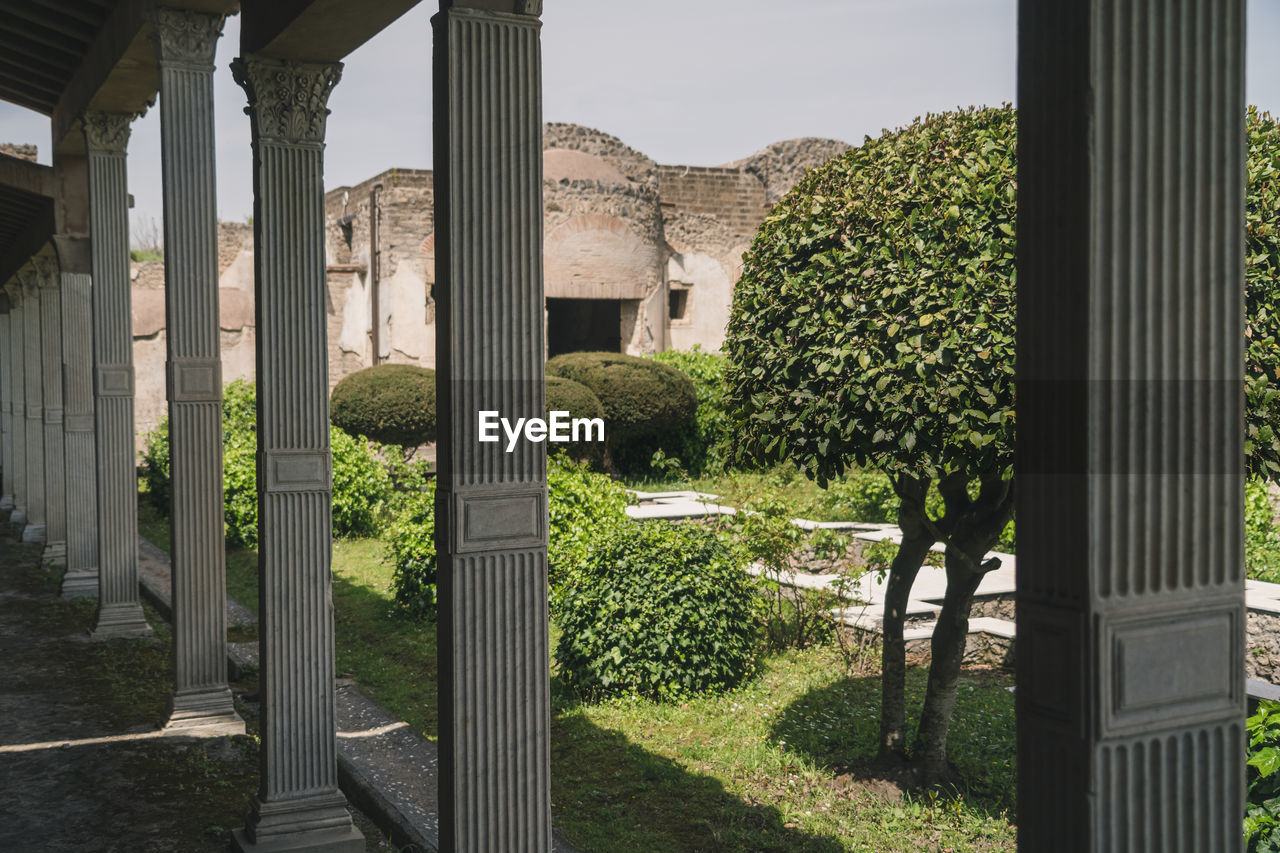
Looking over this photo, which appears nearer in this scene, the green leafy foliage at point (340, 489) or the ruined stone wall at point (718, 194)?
the green leafy foliage at point (340, 489)

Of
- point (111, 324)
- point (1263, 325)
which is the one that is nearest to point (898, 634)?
point (1263, 325)

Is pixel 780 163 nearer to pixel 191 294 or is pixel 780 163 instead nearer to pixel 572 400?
pixel 572 400

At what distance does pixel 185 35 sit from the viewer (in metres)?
5.09

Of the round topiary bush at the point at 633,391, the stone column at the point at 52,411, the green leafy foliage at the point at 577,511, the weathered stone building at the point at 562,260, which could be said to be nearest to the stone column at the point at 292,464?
the green leafy foliage at the point at 577,511

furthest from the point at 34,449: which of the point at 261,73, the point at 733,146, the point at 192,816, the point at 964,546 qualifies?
the point at 733,146

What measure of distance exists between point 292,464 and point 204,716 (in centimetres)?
216

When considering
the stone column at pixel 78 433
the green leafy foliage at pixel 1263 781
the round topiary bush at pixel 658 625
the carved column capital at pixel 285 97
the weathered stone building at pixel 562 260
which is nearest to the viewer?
the green leafy foliage at pixel 1263 781

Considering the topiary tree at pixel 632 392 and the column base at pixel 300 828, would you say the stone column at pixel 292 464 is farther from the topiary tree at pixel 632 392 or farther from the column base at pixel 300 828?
the topiary tree at pixel 632 392

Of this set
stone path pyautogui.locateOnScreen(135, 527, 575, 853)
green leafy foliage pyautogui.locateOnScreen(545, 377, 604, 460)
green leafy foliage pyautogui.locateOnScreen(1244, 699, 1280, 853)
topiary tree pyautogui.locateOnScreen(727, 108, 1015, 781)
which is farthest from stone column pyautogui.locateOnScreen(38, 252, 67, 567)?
green leafy foliage pyautogui.locateOnScreen(1244, 699, 1280, 853)

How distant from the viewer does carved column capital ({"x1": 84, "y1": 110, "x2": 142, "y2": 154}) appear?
6.94 meters

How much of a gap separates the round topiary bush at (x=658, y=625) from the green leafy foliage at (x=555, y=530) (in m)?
1.19

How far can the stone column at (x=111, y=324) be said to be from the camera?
23.1 feet

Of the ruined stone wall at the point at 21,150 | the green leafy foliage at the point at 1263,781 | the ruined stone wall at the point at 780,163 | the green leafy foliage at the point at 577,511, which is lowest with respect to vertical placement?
the green leafy foliage at the point at 1263,781

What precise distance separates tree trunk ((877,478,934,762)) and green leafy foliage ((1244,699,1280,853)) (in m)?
1.50
